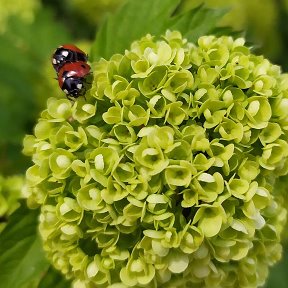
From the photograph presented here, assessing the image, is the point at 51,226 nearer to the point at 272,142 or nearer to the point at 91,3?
the point at 272,142

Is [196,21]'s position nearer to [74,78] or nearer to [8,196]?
[74,78]

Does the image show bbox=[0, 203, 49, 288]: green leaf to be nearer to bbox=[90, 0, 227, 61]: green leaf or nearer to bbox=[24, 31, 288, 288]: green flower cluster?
bbox=[24, 31, 288, 288]: green flower cluster

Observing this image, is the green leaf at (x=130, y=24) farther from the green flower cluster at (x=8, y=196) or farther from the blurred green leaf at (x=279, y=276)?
the blurred green leaf at (x=279, y=276)

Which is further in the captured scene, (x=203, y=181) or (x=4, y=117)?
(x=4, y=117)

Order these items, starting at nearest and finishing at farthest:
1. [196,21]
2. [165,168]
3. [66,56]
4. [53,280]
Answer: [165,168]
[66,56]
[53,280]
[196,21]

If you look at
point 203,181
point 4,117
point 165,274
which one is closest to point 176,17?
point 203,181

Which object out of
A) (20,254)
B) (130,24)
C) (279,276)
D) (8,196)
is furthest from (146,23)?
(279,276)

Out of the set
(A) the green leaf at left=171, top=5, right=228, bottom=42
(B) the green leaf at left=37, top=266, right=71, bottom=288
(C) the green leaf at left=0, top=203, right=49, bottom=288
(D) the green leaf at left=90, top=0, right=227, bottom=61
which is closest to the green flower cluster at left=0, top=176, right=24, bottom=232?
(C) the green leaf at left=0, top=203, right=49, bottom=288
